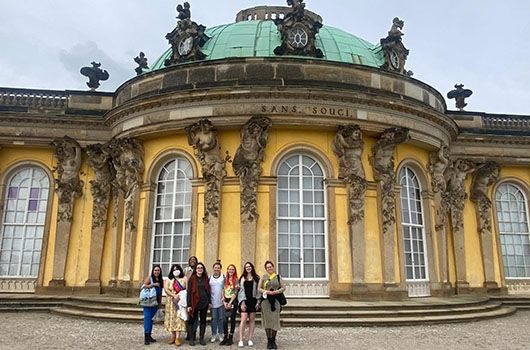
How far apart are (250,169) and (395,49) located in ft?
25.0

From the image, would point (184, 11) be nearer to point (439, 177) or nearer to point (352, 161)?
point (352, 161)

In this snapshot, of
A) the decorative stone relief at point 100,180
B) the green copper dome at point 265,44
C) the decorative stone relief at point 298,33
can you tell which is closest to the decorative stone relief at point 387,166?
the green copper dome at point 265,44

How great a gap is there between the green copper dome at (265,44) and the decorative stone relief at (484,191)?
589 cm

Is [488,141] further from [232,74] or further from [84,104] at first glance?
[84,104]

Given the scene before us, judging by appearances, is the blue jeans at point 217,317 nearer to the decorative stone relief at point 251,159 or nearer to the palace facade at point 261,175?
the palace facade at point 261,175

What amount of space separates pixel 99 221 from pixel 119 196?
131cm

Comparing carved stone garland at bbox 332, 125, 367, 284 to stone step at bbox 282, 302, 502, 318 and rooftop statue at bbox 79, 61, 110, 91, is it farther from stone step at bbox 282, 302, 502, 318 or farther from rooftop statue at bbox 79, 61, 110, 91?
rooftop statue at bbox 79, 61, 110, 91

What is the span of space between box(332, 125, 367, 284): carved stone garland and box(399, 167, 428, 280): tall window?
214cm

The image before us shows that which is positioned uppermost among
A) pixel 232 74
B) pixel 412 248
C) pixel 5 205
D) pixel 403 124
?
pixel 232 74

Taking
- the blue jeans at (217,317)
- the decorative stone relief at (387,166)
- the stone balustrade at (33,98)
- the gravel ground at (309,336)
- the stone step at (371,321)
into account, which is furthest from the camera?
the stone balustrade at (33,98)

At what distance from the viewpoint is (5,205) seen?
16781 mm

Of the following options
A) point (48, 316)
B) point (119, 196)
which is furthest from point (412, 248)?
point (48, 316)

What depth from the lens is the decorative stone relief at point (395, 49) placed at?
54.3ft

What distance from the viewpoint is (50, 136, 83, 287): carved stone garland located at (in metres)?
15.9
